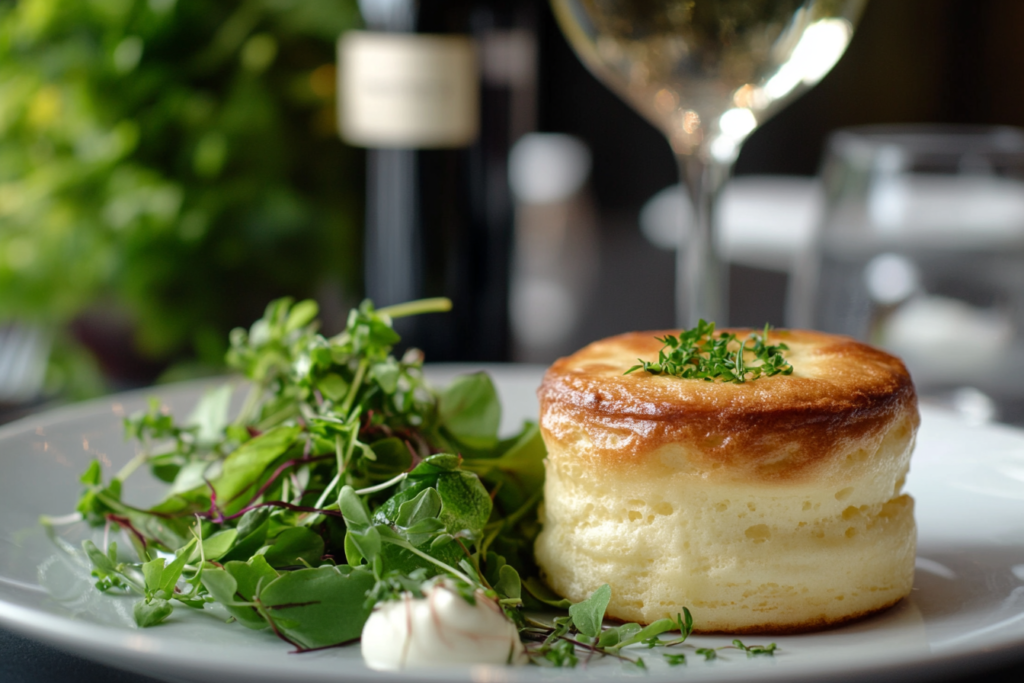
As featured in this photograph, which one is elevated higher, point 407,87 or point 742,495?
point 407,87

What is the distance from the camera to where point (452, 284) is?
1976 millimetres

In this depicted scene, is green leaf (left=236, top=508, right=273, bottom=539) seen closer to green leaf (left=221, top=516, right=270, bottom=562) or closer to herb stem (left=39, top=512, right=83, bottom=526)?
green leaf (left=221, top=516, right=270, bottom=562)

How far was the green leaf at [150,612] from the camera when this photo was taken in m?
0.76

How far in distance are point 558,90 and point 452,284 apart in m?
2.55

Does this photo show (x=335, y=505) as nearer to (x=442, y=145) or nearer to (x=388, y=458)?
(x=388, y=458)

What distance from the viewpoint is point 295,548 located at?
0.88m

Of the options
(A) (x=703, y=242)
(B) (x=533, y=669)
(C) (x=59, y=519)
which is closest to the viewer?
(B) (x=533, y=669)

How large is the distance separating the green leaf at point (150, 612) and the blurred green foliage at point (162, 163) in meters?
1.34

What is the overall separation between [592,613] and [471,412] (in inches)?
15.1

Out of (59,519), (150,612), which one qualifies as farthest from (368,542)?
(59,519)

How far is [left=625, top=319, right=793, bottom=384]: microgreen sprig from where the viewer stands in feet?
2.79

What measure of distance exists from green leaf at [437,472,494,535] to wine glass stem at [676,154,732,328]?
0.56 metres

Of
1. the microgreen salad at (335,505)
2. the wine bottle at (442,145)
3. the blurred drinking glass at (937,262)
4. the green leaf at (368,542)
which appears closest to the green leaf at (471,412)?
the microgreen salad at (335,505)

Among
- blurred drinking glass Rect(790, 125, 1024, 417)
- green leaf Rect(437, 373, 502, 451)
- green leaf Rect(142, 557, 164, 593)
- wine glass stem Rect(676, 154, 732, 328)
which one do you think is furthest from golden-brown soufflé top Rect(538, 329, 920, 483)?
blurred drinking glass Rect(790, 125, 1024, 417)
